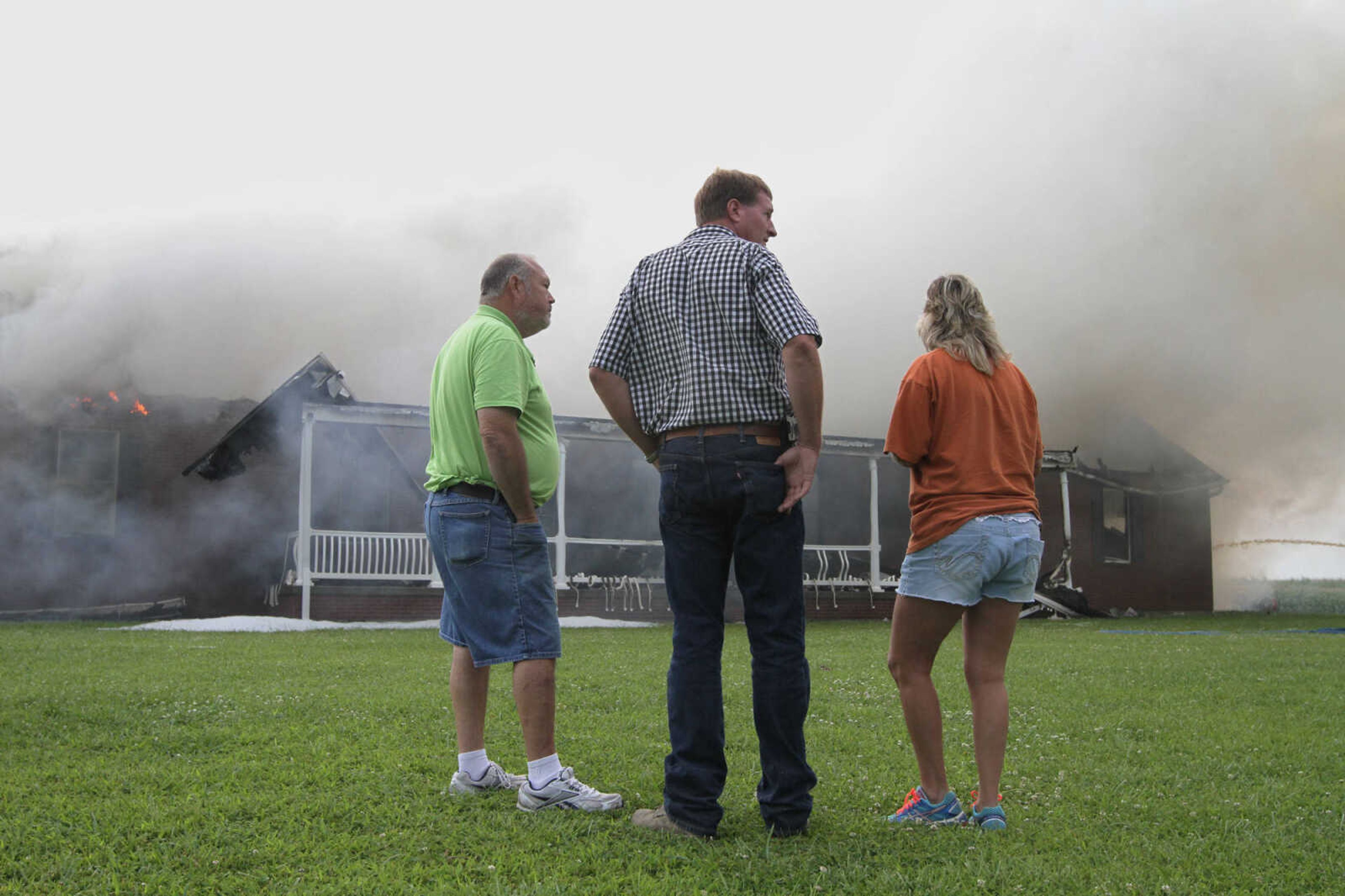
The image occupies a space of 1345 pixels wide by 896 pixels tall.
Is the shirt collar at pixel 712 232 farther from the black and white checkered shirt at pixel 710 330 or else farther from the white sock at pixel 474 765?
the white sock at pixel 474 765

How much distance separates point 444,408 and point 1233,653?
7864mm

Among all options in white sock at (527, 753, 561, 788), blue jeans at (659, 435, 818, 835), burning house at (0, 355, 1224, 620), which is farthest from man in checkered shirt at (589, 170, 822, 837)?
burning house at (0, 355, 1224, 620)

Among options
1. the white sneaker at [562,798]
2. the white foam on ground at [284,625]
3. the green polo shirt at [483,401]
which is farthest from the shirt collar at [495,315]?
the white foam on ground at [284,625]

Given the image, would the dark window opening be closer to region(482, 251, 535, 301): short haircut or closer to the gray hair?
the gray hair

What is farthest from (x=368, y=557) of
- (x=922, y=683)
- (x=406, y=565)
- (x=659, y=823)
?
(x=922, y=683)

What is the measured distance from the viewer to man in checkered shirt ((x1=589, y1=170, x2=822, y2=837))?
2.83 metres

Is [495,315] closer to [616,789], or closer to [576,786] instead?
[576,786]

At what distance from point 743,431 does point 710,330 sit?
32 cm

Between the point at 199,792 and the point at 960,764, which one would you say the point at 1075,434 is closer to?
the point at 960,764

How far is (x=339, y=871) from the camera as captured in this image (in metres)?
2.49

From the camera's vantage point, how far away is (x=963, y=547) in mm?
2945

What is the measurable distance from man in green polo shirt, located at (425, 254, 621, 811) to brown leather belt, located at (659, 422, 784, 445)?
522 mm

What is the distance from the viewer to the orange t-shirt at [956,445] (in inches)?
118

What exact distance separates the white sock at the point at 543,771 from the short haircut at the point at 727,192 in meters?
1.71
